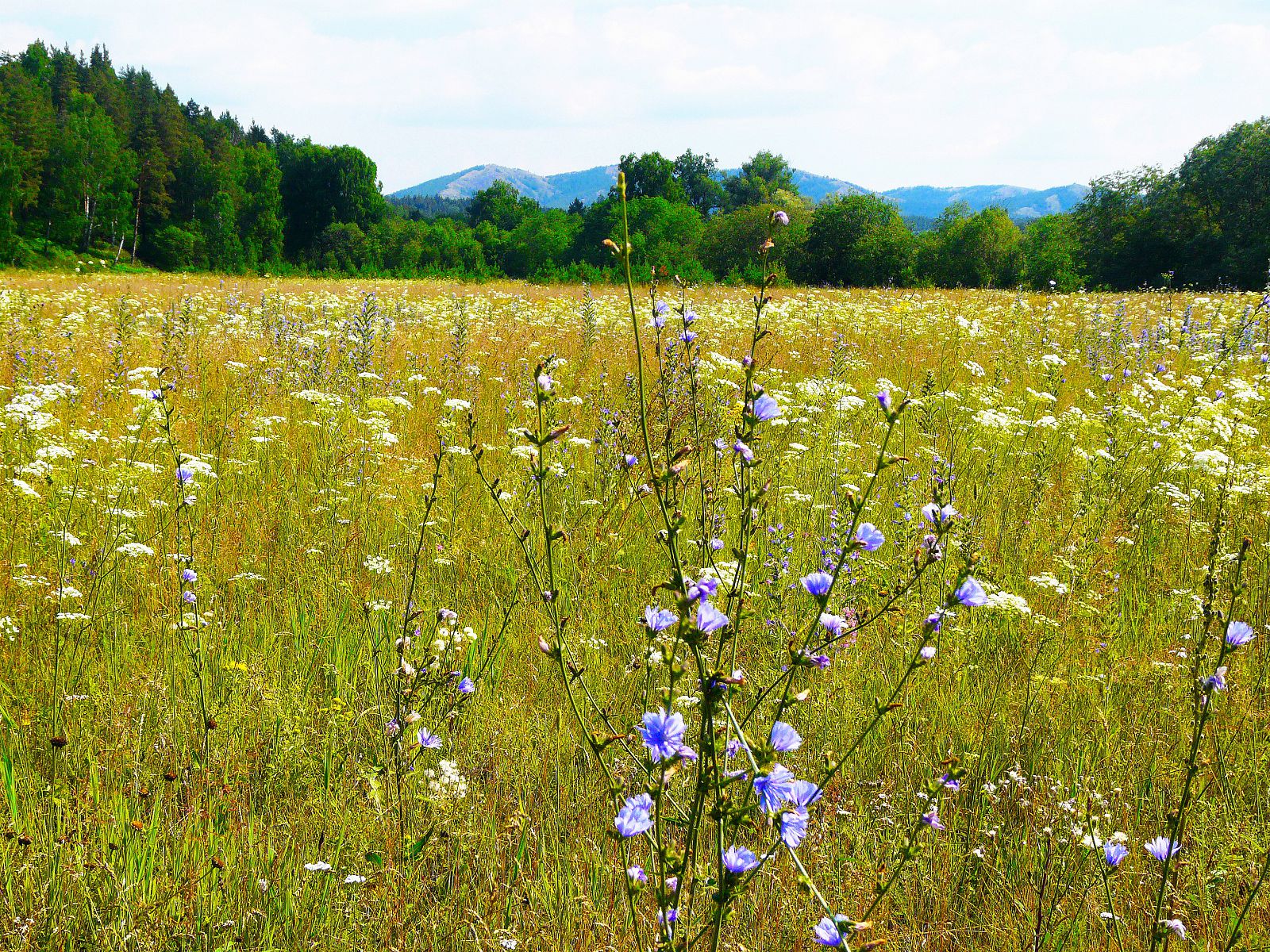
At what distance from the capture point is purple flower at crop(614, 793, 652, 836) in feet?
3.47

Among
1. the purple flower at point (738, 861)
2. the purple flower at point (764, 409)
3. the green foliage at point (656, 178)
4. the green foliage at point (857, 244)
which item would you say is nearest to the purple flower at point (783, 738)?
the purple flower at point (738, 861)

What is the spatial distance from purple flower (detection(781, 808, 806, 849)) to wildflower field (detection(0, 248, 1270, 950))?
1cm

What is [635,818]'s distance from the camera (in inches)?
43.4

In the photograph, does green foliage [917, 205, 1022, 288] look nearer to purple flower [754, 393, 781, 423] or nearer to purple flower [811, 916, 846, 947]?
purple flower [754, 393, 781, 423]

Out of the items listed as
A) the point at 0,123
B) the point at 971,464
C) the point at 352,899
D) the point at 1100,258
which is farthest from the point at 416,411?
the point at 0,123

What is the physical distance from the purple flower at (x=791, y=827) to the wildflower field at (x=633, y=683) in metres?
0.01

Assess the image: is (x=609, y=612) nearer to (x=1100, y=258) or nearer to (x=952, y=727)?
(x=952, y=727)

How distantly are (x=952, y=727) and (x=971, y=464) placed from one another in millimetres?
2733

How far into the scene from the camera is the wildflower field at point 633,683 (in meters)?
1.58

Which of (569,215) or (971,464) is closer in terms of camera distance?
(971,464)

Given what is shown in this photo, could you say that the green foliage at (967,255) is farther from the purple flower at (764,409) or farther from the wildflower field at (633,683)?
the purple flower at (764,409)

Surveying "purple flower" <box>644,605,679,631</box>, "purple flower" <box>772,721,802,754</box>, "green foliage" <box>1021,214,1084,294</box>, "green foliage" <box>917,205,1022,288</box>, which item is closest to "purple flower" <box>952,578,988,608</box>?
"purple flower" <box>772,721,802,754</box>

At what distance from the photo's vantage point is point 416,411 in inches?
234

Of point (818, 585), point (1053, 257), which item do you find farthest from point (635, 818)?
point (1053, 257)
